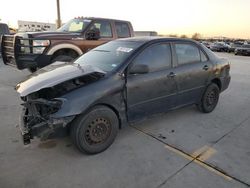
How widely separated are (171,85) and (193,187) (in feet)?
6.08

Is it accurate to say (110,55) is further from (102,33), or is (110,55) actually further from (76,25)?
(76,25)

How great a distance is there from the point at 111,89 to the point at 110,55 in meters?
0.90

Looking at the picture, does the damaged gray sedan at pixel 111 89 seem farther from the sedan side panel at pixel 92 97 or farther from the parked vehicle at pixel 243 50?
the parked vehicle at pixel 243 50

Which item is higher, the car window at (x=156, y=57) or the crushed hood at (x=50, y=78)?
the car window at (x=156, y=57)

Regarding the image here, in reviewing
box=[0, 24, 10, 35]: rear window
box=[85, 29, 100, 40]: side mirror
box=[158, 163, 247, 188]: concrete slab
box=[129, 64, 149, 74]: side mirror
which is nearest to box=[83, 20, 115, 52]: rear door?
box=[85, 29, 100, 40]: side mirror

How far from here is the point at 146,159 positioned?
311 cm

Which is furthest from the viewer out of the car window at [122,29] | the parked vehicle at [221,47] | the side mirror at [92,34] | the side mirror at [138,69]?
the parked vehicle at [221,47]

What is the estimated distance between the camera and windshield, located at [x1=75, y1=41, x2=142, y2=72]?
11.6ft

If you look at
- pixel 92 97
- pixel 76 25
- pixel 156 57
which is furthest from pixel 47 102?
pixel 76 25

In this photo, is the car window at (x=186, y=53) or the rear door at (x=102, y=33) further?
the rear door at (x=102, y=33)

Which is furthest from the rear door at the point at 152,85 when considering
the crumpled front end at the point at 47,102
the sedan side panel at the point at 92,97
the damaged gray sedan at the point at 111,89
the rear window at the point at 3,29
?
the rear window at the point at 3,29

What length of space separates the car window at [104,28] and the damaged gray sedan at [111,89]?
352 cm

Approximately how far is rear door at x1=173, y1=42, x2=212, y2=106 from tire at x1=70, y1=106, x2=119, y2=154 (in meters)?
1.53

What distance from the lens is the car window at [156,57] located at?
364 cm
